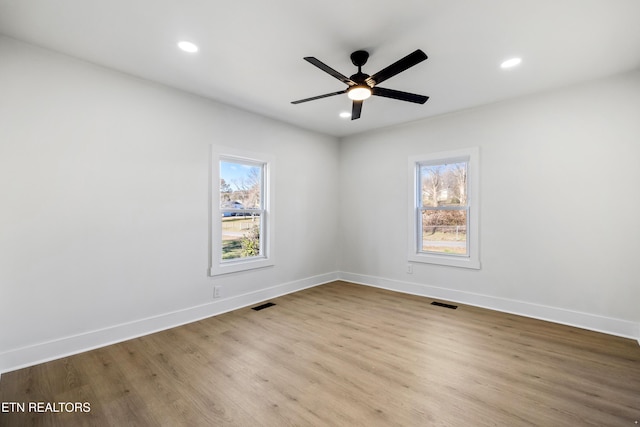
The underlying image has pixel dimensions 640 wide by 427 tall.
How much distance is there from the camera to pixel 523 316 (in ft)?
11.7

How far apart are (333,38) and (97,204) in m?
2.69

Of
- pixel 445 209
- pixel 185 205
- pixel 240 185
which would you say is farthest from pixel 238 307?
pixel 445 209

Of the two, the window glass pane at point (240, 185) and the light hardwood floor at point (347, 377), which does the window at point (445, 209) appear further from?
the window glass pane at point (240, 185)

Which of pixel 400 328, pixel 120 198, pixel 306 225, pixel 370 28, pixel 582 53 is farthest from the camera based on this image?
pixel 306 225

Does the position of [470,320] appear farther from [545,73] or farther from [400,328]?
[545,73]

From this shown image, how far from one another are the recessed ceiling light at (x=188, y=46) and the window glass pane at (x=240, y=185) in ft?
5.11

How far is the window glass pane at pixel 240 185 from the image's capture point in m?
3.94

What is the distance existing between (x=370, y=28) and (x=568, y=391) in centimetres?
308

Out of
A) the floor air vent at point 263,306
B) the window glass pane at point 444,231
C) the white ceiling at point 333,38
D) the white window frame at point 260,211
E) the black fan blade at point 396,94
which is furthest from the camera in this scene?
the window glass pane at point 444,231

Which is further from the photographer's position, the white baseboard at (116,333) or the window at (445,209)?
the window at (445,209)

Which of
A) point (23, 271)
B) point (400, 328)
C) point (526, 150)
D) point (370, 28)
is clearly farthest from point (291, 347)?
point (526, 150)

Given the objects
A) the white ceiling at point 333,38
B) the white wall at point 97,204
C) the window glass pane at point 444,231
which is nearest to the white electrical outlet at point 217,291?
the white wall at point 97,204

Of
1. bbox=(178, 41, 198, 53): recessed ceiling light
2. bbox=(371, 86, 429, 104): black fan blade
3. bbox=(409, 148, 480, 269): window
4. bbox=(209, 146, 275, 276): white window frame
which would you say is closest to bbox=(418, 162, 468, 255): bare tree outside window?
bbox=(409, 148, 480, 269): window

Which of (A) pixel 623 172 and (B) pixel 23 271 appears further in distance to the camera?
(A) pixel 623 172
